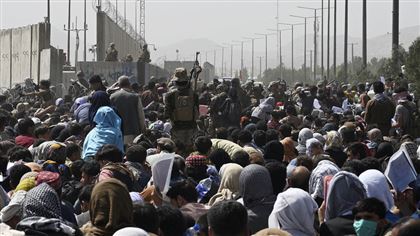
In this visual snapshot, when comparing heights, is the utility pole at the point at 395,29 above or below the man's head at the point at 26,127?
above

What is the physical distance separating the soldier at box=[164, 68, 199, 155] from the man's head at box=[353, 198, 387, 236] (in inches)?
326

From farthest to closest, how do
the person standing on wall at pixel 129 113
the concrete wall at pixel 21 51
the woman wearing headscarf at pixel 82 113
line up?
the concrete wall at pixel 21 51
the woman wearing headscarf at pixel 82 113
the person standing on wall at pixel 129 113

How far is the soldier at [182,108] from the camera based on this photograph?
16.7 m

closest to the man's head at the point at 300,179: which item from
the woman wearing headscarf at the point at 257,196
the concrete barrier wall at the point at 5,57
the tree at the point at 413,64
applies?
the woman wearing headscarf at the point at 257,196

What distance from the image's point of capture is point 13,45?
44.5 m

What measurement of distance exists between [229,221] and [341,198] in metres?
1.94

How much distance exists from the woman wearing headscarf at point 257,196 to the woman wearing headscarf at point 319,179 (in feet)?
2.30

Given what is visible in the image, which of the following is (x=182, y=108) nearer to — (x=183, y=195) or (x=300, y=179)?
(x=300, y=179)

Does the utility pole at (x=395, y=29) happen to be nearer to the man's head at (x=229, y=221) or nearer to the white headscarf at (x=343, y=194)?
the white headscarf at (x=343, y=194)

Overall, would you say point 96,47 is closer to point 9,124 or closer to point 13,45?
point 13,45

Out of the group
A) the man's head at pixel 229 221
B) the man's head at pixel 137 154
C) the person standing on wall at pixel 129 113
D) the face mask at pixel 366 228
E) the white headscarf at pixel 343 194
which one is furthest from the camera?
the person standing on wall at pixel 129 113

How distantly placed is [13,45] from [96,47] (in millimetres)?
3543

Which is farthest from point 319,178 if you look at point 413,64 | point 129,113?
point 413,64

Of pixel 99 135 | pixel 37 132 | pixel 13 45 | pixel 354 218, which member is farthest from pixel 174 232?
pixel 13 45
